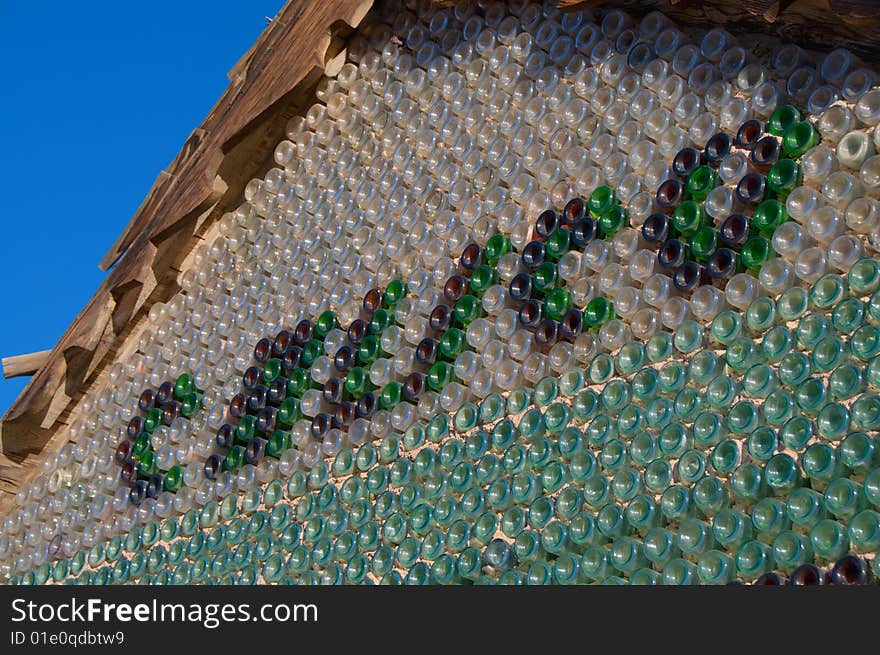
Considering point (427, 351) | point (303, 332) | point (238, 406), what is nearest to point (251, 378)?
point (238, 406)

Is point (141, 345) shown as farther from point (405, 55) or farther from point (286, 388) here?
point (405, 55)

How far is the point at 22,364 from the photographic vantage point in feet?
15.1

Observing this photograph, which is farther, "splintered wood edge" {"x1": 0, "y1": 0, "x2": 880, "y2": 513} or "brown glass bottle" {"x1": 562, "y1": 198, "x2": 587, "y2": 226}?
"splintered wood edge" {"x1": 0, "y1": 0, "x2": 880, "y2": 513}

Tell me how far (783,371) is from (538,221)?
83 cm

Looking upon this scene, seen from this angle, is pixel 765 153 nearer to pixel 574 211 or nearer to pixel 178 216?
pixel 574 211

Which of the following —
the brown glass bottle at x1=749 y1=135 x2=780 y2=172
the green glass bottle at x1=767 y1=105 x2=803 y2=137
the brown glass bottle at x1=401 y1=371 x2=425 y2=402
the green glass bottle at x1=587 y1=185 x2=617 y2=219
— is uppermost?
the green glass bottle at x1=587 y1=185 x2=617 y2=219

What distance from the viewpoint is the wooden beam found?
14.9ft

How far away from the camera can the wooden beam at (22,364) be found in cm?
454

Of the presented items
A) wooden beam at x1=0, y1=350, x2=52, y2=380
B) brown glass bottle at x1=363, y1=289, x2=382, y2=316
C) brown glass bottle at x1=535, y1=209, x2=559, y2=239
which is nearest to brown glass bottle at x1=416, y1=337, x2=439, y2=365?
brown glass bottle at x1=363, y1=289, x2=382, y2=316

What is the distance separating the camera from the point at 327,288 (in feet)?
11.2

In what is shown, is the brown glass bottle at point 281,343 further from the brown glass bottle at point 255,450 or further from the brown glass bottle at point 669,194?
the brown glass bottle at point 669,194

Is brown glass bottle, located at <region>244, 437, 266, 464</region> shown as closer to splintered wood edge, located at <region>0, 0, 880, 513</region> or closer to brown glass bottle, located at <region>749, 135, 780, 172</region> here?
splintered wood edge, located at <region>0, 0, 880, 513</region>

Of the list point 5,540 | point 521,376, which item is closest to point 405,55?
point 521,376

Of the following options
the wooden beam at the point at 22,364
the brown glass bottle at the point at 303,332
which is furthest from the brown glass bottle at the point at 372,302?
the wooden beam at the point at 22,364
